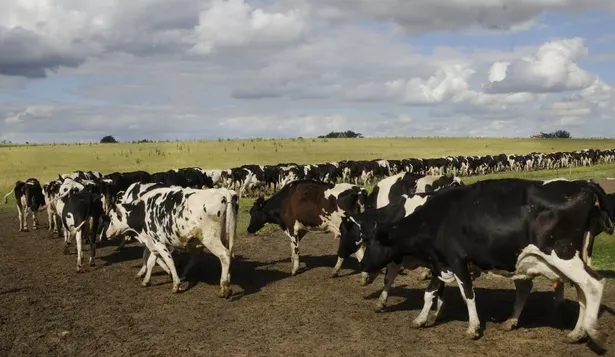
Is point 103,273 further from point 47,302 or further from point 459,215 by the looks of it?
point 459,215

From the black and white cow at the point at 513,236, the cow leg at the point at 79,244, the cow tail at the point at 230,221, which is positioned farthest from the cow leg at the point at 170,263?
the black and white cow at the point at 513,236

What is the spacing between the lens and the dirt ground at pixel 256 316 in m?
8.55

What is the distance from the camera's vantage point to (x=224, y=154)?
71.1 metres

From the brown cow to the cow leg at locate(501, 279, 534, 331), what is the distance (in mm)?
4984

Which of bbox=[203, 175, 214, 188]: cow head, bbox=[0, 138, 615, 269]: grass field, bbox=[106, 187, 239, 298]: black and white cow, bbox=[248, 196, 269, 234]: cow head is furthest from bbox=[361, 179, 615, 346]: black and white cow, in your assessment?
bbox=[203, 175, 214, 188]: cow head

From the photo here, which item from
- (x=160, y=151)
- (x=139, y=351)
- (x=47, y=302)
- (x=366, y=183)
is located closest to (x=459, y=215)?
(x=139, y=351)

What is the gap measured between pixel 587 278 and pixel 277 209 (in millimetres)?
8705

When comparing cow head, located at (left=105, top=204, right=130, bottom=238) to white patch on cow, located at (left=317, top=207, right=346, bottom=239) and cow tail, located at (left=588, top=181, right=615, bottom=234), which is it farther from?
cow tail, located at (left=588, top=181, right=615, bottom=234)

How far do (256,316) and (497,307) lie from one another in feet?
14.2

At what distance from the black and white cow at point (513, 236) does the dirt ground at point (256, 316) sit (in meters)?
0.60

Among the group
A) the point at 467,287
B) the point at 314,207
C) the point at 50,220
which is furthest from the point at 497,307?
Result: the point at 50,220

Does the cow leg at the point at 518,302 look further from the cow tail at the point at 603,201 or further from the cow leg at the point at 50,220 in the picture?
the cow leg at the point at 50,220

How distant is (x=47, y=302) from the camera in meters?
11.4

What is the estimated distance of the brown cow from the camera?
13.7 metres
